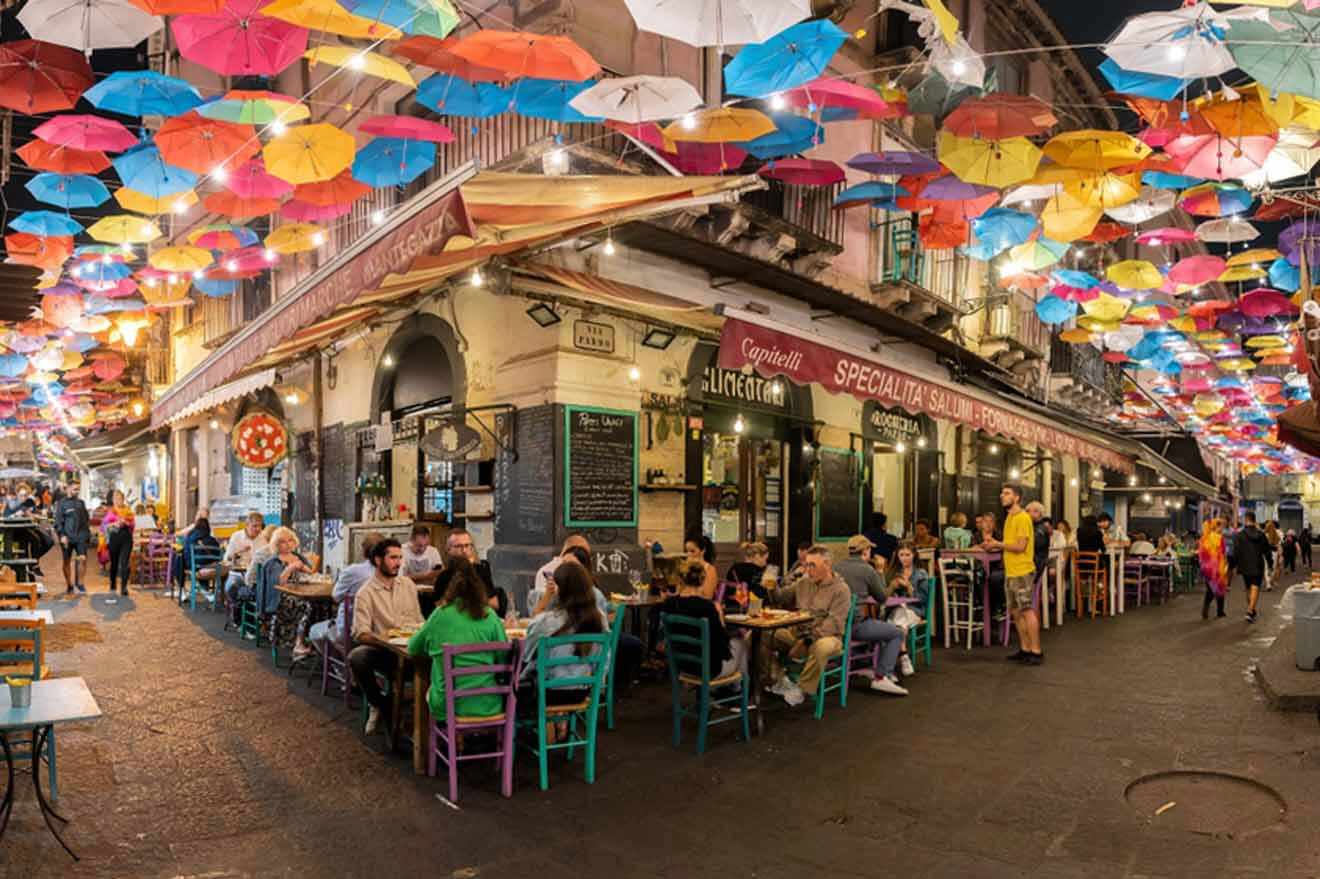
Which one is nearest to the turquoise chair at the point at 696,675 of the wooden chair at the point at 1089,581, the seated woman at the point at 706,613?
the seated woman at the point at 706,613

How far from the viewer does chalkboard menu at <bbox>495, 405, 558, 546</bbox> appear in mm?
9953

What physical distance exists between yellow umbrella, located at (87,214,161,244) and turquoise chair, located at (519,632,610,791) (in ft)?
21.7

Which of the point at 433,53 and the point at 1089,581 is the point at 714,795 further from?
the point at 1089,581

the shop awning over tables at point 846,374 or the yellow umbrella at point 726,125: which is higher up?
the yellow umbrella at point 726,125

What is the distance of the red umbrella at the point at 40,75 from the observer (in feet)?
20.9

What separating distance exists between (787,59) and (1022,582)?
723 centimetres

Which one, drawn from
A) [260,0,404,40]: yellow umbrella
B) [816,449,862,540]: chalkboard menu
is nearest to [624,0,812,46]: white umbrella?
[260,0,404,40]: yellow umbrella

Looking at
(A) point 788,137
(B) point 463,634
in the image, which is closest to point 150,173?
(B) point 463,634

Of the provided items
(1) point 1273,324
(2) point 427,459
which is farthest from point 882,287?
(2) point 427,459

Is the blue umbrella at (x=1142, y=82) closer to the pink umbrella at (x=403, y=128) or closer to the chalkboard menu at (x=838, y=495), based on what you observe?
the pink umbrella at (x=403, y=128)

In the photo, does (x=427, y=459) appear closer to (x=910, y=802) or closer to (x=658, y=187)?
(x=658, y=187)

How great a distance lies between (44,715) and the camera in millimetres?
4164

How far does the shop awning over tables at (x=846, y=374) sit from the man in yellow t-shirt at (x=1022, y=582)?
4.65 ft

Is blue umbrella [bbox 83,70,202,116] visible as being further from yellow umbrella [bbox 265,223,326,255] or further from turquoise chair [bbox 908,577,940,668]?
turquoise chair [bbox 908,577,940,668]
